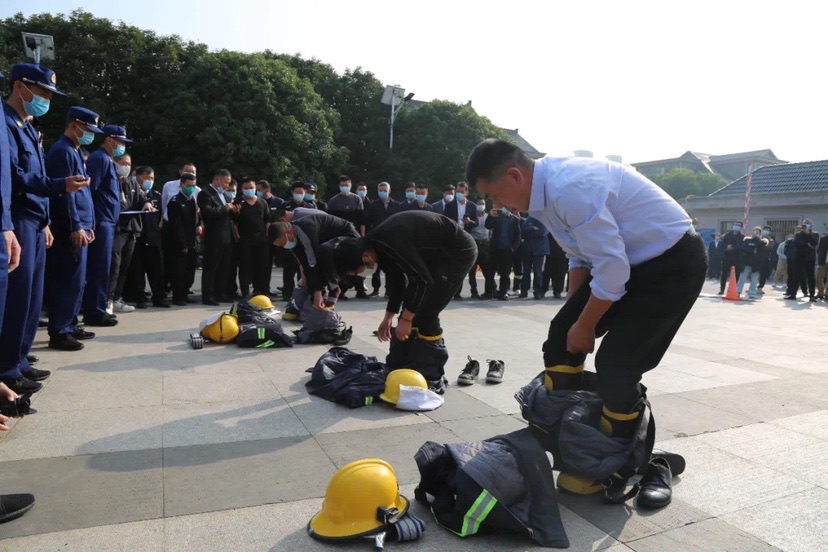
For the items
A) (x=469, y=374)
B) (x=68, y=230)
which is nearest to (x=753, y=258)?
(x=469, y=374)

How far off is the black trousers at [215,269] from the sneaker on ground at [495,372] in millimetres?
6171

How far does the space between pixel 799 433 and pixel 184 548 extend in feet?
13.2

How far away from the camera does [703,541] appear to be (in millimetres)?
2604

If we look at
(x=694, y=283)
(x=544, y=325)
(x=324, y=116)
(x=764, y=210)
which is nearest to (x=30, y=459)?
(x=694, y=283)

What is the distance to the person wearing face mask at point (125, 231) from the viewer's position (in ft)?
28.1

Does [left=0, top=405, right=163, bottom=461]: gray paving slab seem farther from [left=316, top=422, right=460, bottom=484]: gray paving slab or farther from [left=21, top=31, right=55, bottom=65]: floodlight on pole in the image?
[left=21, top=31, right=55, bottom=65]: floodlight on pole

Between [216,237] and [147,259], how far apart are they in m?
1.15

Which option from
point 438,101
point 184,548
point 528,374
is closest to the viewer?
point 184,548

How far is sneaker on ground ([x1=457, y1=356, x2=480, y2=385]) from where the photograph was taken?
5.31 metres

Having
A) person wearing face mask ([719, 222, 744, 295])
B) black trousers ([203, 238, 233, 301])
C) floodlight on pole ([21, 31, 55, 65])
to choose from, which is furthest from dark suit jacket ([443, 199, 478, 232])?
floodlight on pole ([21, 31, 55, 65])

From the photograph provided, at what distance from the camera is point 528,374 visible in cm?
581

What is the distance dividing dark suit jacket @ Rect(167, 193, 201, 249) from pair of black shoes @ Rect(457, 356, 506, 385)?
20.1 feet

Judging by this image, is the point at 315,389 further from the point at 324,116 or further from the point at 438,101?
the point at 438,101

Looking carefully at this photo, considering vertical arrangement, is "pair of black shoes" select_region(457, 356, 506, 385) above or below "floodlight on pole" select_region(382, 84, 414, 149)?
below
